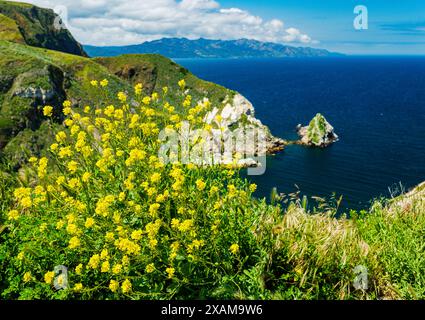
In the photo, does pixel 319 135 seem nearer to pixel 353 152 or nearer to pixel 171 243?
pixel 353 152

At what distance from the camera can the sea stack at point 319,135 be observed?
99.9 meters

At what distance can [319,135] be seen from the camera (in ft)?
329

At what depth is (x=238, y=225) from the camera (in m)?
6.55

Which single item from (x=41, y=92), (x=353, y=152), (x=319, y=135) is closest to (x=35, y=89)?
(x=41, y=92)

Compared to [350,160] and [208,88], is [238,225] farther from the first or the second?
[208,88]

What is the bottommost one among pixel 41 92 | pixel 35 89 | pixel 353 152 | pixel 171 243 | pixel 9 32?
pixel 353 152

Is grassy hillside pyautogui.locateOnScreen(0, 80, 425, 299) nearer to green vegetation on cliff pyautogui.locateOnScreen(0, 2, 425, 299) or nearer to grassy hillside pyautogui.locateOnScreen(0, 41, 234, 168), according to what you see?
green vegetation on cliff pyautogui.locateOnScreen(0, 2, 425, 299)

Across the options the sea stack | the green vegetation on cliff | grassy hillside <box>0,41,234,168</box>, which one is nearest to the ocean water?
the sea stack

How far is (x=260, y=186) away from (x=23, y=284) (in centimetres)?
7179

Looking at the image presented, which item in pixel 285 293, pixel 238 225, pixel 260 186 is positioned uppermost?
pixel 238 225
